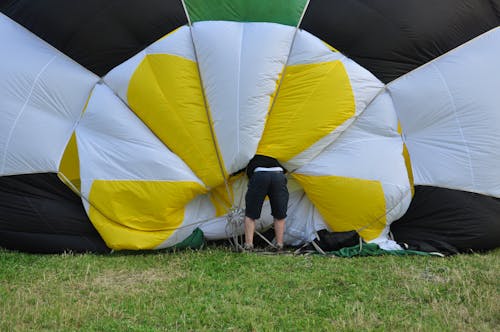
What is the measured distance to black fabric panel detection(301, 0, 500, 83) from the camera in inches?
253

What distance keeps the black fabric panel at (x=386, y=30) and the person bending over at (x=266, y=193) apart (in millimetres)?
1206

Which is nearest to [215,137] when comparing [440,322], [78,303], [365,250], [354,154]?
[354,154]

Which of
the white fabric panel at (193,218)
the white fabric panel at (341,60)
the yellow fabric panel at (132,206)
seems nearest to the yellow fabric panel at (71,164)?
the yellow fabric panel at (132,206)

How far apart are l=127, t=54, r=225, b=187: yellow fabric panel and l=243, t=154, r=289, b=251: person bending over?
309 mm

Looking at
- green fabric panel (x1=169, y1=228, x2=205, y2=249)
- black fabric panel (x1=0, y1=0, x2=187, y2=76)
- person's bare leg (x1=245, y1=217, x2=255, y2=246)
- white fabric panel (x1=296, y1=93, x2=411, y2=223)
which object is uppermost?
black fabric panel (x1=0, y1=0, x2=187, y2=76)

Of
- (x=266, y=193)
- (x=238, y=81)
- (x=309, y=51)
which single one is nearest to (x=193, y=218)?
(x=266, y=193)

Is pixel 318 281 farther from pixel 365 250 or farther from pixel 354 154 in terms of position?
pixel 354 154

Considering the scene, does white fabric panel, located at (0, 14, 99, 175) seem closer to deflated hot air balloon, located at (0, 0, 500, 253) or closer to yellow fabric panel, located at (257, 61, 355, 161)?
deflated hot air balloon, located at (0, 0, 500, 253)

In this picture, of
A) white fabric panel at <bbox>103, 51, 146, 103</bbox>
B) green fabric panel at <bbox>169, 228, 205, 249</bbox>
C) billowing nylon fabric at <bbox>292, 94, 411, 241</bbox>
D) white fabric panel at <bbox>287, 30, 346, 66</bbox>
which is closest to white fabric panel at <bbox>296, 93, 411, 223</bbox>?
billowing nylon fabric at <bbox>292, 94, 411, 241</bbox>

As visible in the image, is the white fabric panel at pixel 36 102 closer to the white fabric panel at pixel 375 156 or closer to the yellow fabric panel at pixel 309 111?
the yellow fabric panel at pixel 309 111

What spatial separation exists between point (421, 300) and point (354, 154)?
1.84 metres

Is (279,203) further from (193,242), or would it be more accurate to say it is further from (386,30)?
(386,30)

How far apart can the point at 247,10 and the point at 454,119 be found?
6.61 ft

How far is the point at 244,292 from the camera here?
198 inches
